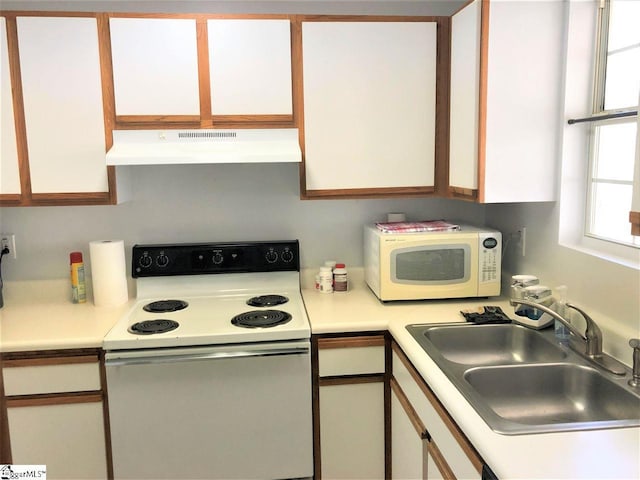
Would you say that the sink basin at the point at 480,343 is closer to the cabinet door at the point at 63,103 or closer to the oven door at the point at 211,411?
the oven door at the point at 211,411

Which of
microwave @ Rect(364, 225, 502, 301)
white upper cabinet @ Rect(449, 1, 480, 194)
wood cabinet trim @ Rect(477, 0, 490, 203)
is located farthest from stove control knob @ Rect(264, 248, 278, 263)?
wood cabinet trim @ Rect(477, 0, 490, 203)

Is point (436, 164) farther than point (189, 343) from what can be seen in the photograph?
Yes

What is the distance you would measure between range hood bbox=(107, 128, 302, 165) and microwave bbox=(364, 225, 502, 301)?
0.58 meters

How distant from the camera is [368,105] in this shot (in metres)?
2.33

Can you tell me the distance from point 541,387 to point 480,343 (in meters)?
0.37

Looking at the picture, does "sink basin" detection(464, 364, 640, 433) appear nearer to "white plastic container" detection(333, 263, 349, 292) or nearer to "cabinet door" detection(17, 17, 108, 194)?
"white plastic container" detection(333, 263, 349, 292)

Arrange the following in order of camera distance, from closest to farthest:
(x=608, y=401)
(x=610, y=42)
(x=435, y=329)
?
(x=608, y=401) < (x=610, y=42) < (x=435, y=329)

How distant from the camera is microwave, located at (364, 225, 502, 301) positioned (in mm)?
2314

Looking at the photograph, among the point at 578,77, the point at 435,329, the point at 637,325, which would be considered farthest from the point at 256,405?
the point at 578,77

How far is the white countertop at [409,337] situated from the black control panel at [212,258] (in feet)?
0.63

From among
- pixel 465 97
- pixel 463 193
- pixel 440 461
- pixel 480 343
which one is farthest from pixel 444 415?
pixel 465 97

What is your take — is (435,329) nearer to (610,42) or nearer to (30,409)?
(610,42)

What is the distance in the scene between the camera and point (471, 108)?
2.09m

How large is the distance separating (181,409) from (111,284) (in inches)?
28.4
